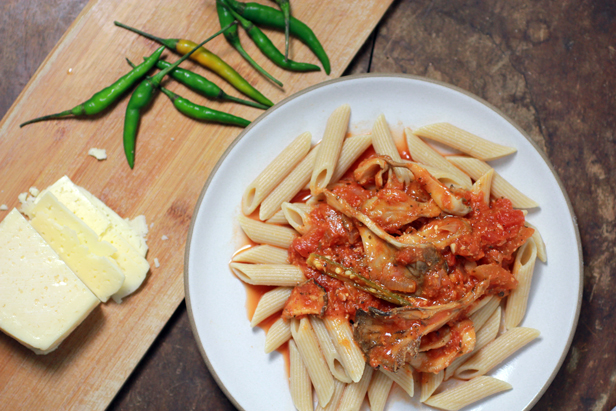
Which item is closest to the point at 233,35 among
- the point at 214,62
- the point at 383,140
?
the point at 214,62

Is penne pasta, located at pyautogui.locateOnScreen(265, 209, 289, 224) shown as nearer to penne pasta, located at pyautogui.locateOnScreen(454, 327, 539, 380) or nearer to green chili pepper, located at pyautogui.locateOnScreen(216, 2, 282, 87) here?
green chili pepper, located at pyautogui.locateOnScreen(216, 2, 282, 87)

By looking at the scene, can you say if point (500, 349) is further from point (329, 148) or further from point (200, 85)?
point (200, 85)

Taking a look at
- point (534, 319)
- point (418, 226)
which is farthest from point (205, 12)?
point (534, 319)

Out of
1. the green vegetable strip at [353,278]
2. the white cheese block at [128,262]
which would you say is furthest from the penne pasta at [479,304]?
the white cheese block at [128,262]

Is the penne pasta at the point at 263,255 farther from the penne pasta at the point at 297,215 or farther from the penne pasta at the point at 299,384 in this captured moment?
the penne pasta at the point at 299,384

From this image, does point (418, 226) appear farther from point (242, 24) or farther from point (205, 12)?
point (205, 12)

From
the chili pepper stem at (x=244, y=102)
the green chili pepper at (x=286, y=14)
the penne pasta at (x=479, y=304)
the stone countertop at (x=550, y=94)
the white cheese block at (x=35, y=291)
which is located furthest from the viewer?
the stone countertop at (x=550, y=94)
